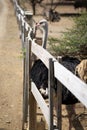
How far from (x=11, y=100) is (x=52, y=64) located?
13.5ft

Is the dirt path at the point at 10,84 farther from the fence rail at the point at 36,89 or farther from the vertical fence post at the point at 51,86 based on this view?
the vertical fence post at the point at 51,86

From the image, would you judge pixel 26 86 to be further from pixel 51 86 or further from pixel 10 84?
pixel 10 84

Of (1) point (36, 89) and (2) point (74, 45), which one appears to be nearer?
(1) point (36, 89)

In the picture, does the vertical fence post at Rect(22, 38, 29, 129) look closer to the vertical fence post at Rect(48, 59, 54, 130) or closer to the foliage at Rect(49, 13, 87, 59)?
the vertical fence post at Rect(48, 59, 54, 130)

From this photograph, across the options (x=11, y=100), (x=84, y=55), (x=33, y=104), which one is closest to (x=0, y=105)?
(x=11, y=100)

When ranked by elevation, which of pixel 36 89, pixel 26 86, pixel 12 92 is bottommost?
pixel 12 92

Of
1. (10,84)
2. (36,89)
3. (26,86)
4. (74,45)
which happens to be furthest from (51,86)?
(74,45)

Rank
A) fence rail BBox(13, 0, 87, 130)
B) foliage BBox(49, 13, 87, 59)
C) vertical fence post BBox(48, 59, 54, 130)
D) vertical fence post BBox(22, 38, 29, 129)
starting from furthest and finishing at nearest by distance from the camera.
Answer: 1. foliage BBox(49, 13, 87, 59)
2. vertical fence post BBox(22, 38, 29, 129)
3. vertical fence post BBox(48, 59, 54, 130)
4. fence rail BBox(13, 0, 87, 130)

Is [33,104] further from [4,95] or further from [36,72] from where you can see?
[4,95]

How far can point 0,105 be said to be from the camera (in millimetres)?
7199

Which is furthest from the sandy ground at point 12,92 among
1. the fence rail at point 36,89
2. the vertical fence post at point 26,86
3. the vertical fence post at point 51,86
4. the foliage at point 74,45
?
the vertical fence post at point 51,86

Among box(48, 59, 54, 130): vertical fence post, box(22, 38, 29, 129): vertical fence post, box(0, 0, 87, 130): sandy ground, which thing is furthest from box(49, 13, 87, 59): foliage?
box(48, 59, 54, 130): vertical fence post

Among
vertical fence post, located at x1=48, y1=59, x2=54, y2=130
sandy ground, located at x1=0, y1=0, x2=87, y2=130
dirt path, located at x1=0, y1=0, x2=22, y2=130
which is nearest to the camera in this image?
vertical fence post, located at x1=48, y1=59, x2=54, y2=130

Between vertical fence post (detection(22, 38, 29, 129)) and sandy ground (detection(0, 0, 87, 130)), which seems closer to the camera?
vertical fence post (detection(22, 38, 29, 129))
